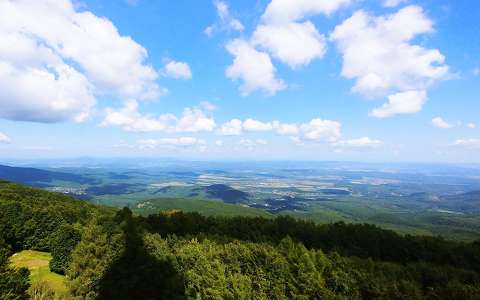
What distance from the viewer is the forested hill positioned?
22953 mm

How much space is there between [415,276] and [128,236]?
29.9m

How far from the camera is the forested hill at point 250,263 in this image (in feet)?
75.3

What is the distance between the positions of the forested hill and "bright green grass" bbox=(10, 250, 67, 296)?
1609 mm

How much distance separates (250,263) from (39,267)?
3469cm

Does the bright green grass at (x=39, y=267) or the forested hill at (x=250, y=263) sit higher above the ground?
the forested hill at (x=250, y=263)

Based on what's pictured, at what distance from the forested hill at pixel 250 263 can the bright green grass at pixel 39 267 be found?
5.28 feet

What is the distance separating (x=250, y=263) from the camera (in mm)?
27547

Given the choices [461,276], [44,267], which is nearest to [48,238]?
[44,267]

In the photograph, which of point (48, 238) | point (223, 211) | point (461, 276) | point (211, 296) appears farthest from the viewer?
point (223, 211)

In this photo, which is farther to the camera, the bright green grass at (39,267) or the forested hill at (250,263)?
the bright green grass at (39,267)

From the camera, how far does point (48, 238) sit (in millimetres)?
49844

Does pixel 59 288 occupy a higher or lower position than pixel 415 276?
lower

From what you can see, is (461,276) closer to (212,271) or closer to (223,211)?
(212,271)

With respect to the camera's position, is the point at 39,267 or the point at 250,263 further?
the point at 39,267
